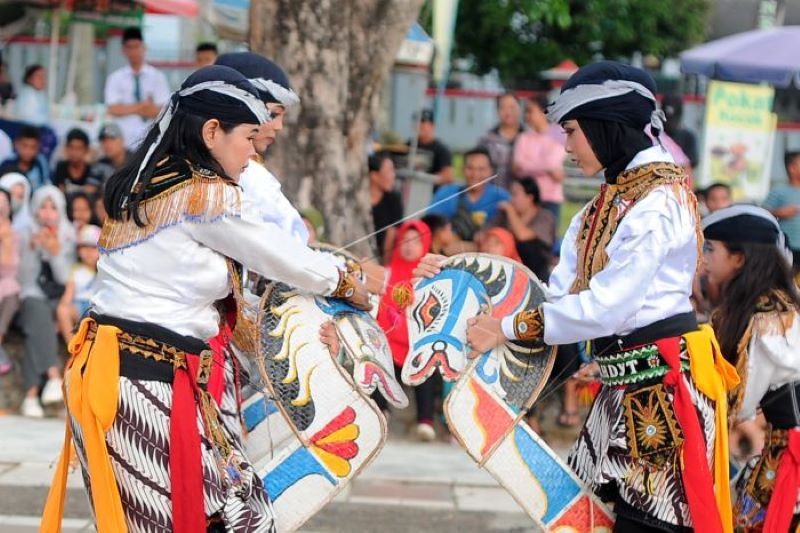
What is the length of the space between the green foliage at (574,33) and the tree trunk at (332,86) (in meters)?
17.5

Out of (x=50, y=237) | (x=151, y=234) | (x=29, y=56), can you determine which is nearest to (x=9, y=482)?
(x=50, y=237)

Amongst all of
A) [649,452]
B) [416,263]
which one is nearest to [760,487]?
[649,452]

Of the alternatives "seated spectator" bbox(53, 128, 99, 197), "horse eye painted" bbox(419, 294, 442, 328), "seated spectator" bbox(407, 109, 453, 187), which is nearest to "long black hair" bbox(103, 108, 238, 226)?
"horse eye painted" bbox(419, 294, 442, 328)

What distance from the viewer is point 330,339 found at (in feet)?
14.1

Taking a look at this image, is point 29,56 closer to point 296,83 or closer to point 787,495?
point 296,83

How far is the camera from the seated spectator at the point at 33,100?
38.4 ft

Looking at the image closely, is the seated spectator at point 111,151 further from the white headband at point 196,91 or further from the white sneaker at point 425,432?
the white headband at point 196,91

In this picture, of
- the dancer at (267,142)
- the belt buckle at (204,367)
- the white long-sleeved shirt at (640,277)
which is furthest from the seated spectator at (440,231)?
the belt buckle at (204,367)

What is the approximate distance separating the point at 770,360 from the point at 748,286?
0.26 m

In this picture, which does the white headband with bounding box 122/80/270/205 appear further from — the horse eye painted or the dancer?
the horse eye painted

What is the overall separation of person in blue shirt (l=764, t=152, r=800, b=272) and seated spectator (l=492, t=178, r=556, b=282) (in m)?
1.73

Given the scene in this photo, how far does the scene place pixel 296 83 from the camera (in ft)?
28.2

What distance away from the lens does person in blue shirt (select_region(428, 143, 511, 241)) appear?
8484 mm

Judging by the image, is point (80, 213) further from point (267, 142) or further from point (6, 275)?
point (267, 142)
